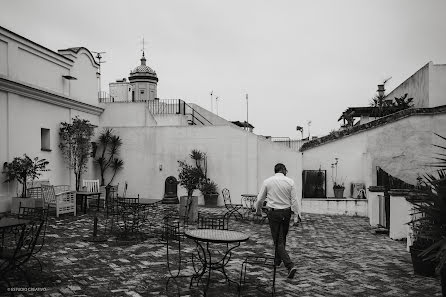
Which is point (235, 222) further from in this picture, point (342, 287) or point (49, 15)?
point (49, 15)

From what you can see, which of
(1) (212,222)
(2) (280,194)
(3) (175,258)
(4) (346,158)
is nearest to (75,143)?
(3) (175,258)

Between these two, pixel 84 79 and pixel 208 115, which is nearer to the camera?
pixel 84 79

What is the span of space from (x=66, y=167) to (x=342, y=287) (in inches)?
534

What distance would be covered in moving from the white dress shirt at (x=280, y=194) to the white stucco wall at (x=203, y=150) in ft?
32.6

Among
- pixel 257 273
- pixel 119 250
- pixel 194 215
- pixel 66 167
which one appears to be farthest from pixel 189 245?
pixel 66 167

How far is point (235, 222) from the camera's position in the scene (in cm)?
1282

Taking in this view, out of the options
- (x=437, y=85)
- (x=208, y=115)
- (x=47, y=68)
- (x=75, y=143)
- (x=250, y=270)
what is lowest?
(x=250, y=270)

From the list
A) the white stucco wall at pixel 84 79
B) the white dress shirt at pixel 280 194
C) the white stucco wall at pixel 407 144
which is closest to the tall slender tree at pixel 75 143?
the white stucco wall at pixel 84 79

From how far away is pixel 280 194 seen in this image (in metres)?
6.79

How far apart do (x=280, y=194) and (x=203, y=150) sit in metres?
11.1

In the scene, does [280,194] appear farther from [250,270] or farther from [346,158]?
[346,158]

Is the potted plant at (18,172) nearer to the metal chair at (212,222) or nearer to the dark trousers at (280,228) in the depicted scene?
the metal chair at (212,222)

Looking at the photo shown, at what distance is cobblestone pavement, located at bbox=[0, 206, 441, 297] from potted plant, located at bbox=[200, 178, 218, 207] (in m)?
6.11

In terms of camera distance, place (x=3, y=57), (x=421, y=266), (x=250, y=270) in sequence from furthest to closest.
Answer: (x=3, y=57) → (x=250, y=270) → (x=421, y=266)
